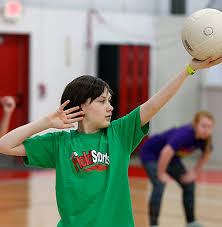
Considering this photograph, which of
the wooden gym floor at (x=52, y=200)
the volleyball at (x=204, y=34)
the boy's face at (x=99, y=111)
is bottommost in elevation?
the wooden gym floor at (x=52, y=200)

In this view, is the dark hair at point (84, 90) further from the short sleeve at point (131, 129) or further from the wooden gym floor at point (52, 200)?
the wooden gym floor at point (52, 200)

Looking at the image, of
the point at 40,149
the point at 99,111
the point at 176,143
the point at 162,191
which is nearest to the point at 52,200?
the point at 162,191

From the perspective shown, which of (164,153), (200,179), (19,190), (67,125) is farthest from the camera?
(200,179)

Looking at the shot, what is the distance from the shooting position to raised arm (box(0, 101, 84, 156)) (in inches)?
103

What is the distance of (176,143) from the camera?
5.30 m

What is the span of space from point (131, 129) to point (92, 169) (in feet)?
0.95

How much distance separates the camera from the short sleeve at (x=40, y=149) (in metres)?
2.72

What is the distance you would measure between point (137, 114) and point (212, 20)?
25.1 inches

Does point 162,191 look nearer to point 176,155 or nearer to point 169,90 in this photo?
point 176,155

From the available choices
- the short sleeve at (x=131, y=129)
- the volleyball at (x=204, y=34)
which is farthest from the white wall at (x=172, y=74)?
the short sleeve at (x=131, y=129)

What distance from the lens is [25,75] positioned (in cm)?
1076

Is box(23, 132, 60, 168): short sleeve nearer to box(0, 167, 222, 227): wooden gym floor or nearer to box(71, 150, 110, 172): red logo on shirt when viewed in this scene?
box(71, 150, 110, 172): red logo on shirt

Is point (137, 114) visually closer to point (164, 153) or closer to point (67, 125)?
point (67, 125)

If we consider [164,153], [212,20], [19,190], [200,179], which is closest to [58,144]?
[212,20]
